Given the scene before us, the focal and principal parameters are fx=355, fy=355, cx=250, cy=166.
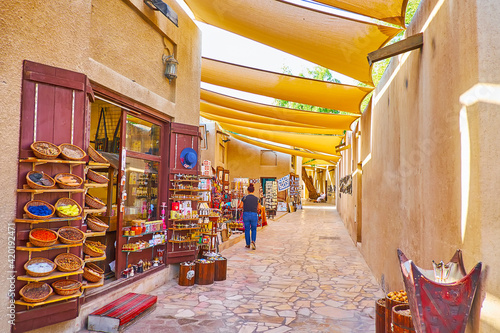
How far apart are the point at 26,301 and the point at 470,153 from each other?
384 centimetres

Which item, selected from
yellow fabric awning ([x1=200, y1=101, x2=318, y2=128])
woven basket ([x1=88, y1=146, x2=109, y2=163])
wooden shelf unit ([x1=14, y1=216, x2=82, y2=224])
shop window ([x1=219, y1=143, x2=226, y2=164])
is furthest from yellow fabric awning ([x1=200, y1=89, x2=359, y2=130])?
shop window ([x1=219, y1=143, x2=226, y2=164])

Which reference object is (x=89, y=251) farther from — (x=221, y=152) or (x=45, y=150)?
(x=221, y=152)

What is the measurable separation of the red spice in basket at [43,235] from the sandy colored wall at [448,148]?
139 inches

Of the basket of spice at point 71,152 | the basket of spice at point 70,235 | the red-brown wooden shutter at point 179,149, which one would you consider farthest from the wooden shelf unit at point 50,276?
the red-brown wooden shutter at point 179,149

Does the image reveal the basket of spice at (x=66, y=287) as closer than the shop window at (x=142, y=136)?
Yes

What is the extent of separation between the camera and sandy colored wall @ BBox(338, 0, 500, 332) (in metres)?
2.20

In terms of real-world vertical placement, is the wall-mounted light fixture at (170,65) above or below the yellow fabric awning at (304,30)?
below

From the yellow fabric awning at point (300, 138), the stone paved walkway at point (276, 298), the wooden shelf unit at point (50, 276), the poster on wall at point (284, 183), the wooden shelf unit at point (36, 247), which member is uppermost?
the yellow fabric awning at point (300, 138)

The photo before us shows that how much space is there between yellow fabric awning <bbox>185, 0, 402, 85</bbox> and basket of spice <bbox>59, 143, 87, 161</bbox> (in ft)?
10.4

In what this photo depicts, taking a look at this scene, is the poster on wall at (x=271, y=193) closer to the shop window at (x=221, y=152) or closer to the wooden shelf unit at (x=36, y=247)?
the shop window at (x=221, y=152)

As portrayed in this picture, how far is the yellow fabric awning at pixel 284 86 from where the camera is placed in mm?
7262

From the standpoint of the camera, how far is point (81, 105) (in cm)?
379

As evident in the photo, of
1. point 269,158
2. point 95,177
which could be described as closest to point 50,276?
point 95,177

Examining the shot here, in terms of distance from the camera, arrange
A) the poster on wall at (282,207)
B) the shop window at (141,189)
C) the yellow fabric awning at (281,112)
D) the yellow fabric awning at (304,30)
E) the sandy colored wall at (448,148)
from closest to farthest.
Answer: the sandy colored wall at (448,148), the yellow fabric awning at (304,30), the shop window at (141,189), the yellow fabric awning at (281,112), the poster on wall at (282,207)
